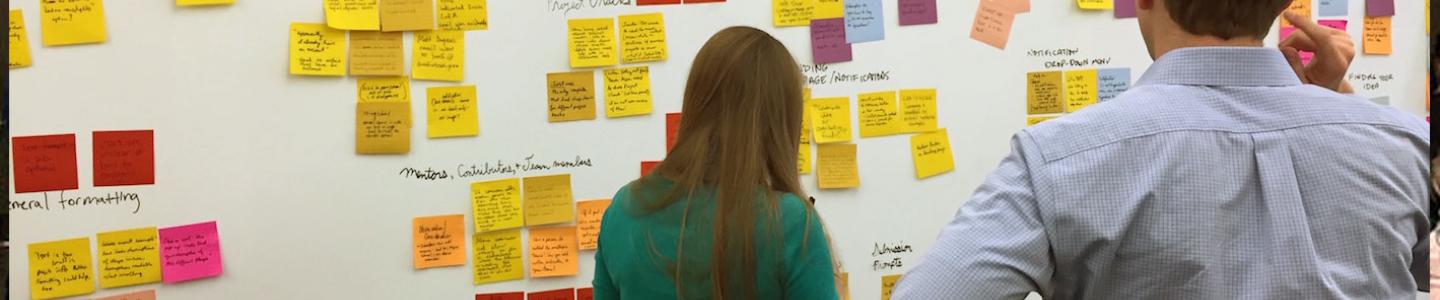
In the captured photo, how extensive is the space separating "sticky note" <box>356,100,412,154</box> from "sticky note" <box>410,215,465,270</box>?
16 centimetres

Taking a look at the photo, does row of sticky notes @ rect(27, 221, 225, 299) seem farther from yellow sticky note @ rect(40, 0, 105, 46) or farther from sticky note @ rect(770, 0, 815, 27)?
sticky note @ rect(770, 0, 815, 27)

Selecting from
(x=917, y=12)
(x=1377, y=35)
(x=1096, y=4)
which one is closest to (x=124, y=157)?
(x=917, y=12)

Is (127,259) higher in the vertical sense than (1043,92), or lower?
lower

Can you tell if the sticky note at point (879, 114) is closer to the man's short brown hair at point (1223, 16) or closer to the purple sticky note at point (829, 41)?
the purple sticky note at point (829, 41)

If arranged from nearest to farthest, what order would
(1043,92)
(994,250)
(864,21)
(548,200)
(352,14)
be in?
(994,250)
(352,14)
(548,200)
(864,21)
(1043,92)

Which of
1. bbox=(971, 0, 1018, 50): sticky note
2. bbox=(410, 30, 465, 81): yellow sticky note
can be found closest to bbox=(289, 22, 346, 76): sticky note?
bbox=(410, 30, 465, 81): yellow sticky note

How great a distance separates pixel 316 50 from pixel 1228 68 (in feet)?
5.75

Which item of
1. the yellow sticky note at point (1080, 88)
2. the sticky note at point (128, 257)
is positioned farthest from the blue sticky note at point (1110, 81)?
the sticky note at point (128, 257)

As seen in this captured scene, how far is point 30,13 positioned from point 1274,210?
7.08 feet

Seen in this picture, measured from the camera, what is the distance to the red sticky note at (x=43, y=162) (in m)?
2.14

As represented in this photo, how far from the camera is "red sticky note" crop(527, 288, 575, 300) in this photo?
2350 mm

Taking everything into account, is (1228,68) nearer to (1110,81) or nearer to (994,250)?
(994,250)

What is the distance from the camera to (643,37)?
235cm

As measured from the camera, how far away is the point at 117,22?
216 centimetres
